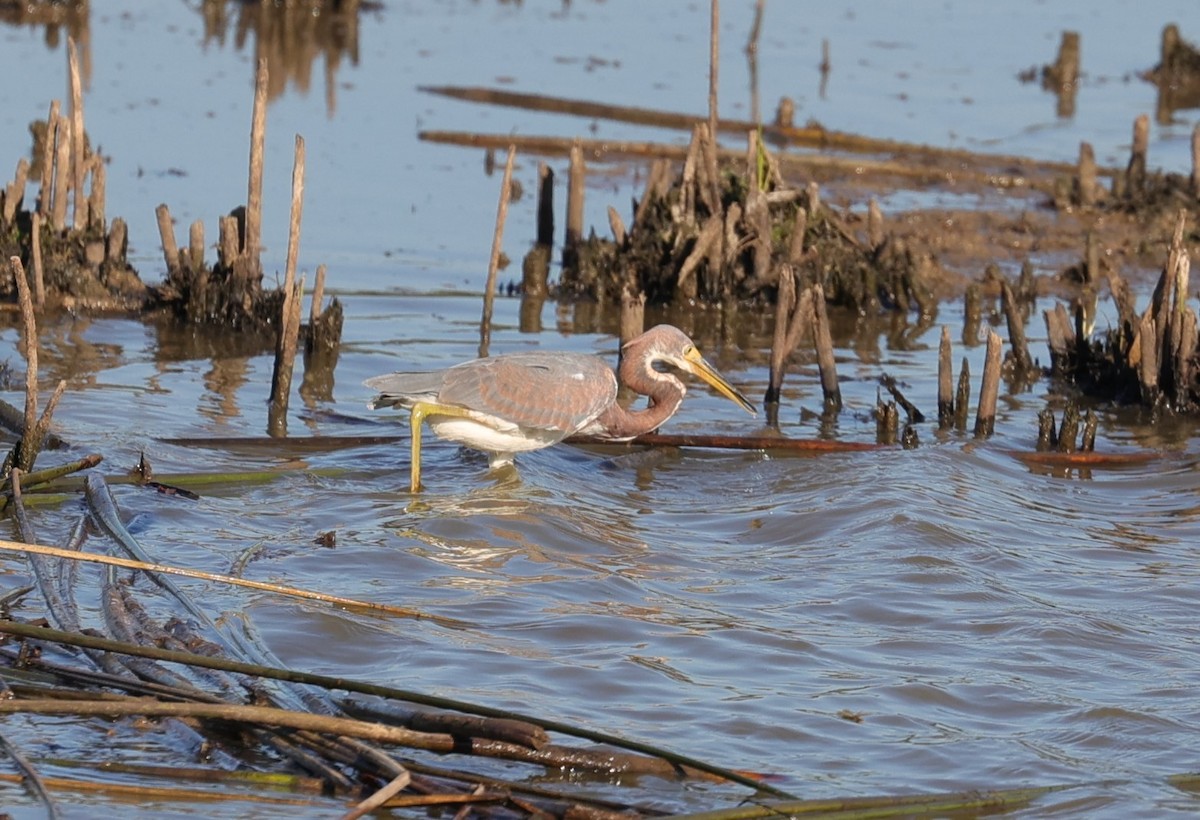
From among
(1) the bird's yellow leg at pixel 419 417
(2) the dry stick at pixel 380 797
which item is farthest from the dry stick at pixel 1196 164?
(2) the dry stick at pixel 380 797

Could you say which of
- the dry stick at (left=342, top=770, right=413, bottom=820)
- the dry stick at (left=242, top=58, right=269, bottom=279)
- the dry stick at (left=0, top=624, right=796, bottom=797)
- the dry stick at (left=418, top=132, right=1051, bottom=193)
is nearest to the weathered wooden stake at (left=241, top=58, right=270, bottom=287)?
the dry stick at (left=242, top=58, right=269, bottom=279)

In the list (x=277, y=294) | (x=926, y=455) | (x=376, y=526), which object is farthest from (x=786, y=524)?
(x=277, y=294)

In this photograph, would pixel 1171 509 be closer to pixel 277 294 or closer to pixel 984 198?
pixel 277 294

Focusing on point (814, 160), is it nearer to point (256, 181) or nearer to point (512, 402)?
point (256, 181)

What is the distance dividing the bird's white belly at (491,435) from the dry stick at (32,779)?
13.7ft

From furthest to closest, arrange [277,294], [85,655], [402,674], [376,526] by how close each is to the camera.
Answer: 1. [277,294]
2. [376,526]
3. [402,674]
4. [85,655]

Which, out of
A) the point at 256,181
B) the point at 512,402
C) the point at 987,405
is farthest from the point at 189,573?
the point at 987,405

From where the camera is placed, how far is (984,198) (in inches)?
673

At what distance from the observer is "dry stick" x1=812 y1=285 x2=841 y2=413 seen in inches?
408

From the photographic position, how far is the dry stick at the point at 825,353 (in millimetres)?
10367

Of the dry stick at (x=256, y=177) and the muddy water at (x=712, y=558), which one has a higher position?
the dry stick at (x=256, y=177)

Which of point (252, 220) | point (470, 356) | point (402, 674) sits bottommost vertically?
point (402, 674)

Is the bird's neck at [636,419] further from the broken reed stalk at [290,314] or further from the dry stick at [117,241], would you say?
the dry stick at [117,241]

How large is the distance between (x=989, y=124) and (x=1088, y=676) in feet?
50.2
